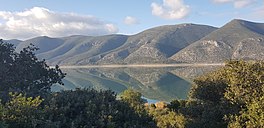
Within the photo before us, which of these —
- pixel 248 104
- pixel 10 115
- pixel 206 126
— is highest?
pixel 10 115

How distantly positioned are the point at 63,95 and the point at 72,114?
2020 millimetres

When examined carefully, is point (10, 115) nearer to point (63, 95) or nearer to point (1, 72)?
point (63, 95)

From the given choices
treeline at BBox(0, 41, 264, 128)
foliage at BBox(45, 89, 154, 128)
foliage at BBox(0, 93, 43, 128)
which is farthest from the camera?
foliage at BBox(45, 89, 154, 128)

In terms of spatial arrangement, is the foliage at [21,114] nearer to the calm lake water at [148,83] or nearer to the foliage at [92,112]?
the foliage at [92,112]

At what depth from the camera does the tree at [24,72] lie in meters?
19.8

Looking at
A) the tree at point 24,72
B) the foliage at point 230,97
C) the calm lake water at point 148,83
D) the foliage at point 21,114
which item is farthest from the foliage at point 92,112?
the calm lake water at point 148,83

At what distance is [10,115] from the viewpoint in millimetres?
10703

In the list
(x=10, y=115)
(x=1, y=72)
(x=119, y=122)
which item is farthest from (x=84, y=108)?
(x=1, y=72)

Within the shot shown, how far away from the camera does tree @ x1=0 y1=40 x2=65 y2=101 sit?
19.8 meters

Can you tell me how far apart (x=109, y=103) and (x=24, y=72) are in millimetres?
9826

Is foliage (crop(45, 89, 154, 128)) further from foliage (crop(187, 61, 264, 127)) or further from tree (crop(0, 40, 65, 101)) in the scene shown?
tree (crop(0, 40, 65, 101))

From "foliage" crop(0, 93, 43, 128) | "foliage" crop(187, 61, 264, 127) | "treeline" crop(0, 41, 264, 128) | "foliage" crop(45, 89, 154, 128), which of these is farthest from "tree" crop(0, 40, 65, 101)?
"foliage" crop(187, 61, 264, 127)

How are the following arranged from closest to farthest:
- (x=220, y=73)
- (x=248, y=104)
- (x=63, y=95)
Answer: (x=63, y=95), (x=248, y=104), (x=220, y=73)

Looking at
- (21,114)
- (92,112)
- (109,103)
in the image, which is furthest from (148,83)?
(21,114)
